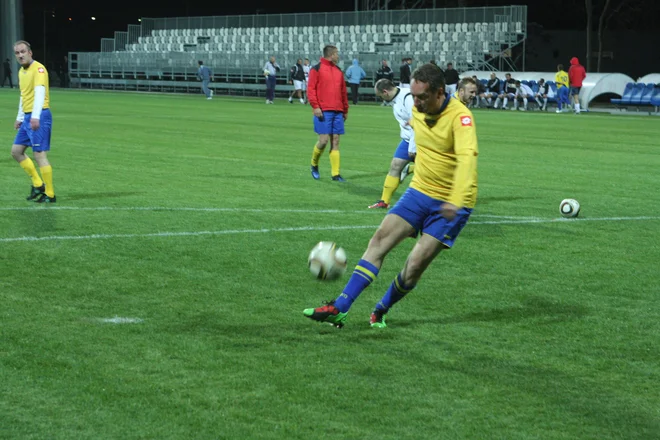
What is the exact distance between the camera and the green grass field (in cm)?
498

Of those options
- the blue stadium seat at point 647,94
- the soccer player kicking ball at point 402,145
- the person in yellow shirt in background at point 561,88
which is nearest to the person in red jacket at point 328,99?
the soccer player kicking ball at point 402,145

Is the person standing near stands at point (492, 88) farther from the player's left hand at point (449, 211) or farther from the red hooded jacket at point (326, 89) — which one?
the player's left hand at point (449, 211)

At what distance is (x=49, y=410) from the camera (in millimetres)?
4965

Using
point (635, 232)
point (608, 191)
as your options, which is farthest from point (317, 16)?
point (635, 232)

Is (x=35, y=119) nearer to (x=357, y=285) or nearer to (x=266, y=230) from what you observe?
(x=266, y=230)

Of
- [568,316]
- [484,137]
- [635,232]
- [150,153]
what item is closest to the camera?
[568,316]

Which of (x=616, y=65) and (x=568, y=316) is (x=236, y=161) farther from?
(x=616, y=65)

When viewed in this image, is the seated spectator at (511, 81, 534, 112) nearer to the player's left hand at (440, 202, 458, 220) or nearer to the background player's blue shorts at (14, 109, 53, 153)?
the background player's blue shorts at (14, 109, 53, 153)

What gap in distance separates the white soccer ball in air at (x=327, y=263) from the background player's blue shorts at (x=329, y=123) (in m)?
8.72

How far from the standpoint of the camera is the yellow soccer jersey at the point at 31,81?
1214cm

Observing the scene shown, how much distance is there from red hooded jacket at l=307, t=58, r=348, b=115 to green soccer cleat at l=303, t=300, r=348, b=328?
351 inches

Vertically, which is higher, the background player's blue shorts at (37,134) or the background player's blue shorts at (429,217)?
the background player's blue shorts at (37,134)

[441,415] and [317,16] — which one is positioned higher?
[317,16]

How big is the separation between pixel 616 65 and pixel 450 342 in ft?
202
